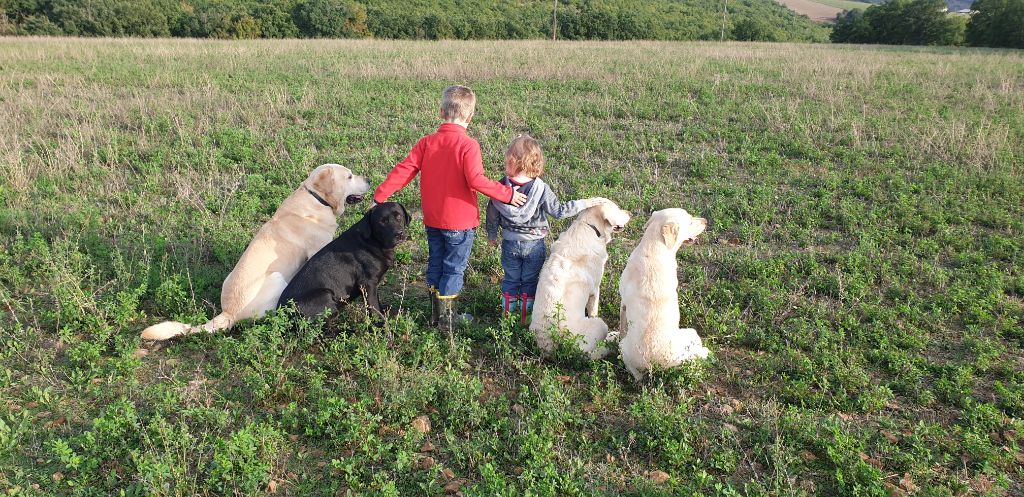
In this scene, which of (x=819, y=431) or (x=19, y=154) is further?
(x=19, y=154)

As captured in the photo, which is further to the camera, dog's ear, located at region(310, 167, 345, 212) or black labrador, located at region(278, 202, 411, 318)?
dog's ear, located at region(310, 167, 345, 212)

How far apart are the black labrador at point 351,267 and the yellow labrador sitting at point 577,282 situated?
137cm

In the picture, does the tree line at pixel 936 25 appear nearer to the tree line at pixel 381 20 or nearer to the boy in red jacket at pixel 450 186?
the tree line at pixel 381 20

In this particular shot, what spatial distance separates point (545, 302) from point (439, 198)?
1235mm

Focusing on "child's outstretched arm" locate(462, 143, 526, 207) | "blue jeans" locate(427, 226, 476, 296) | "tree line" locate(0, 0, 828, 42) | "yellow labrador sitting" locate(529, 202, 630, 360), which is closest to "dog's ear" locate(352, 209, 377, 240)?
"blue jeans" locate(427, 226, 476, 296)

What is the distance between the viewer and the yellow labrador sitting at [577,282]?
453 cm

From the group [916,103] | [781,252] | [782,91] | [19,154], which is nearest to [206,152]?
[19,154]

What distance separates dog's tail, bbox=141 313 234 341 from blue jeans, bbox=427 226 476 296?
70.6 inches

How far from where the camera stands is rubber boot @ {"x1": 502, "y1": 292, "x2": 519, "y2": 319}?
16.7ft

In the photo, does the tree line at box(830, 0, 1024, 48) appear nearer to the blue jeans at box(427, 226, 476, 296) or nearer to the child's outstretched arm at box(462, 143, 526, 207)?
the child's outstretched arm at box(462, 143, 526, 207)

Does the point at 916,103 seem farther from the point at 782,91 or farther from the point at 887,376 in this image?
the point at 887,376

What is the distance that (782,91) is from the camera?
14312 millimetres

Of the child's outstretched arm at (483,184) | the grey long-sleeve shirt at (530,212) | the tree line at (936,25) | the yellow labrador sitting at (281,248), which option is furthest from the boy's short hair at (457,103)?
the tree line at (936,25)

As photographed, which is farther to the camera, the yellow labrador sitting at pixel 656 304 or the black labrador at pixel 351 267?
the black labrador at pixel 351 267
